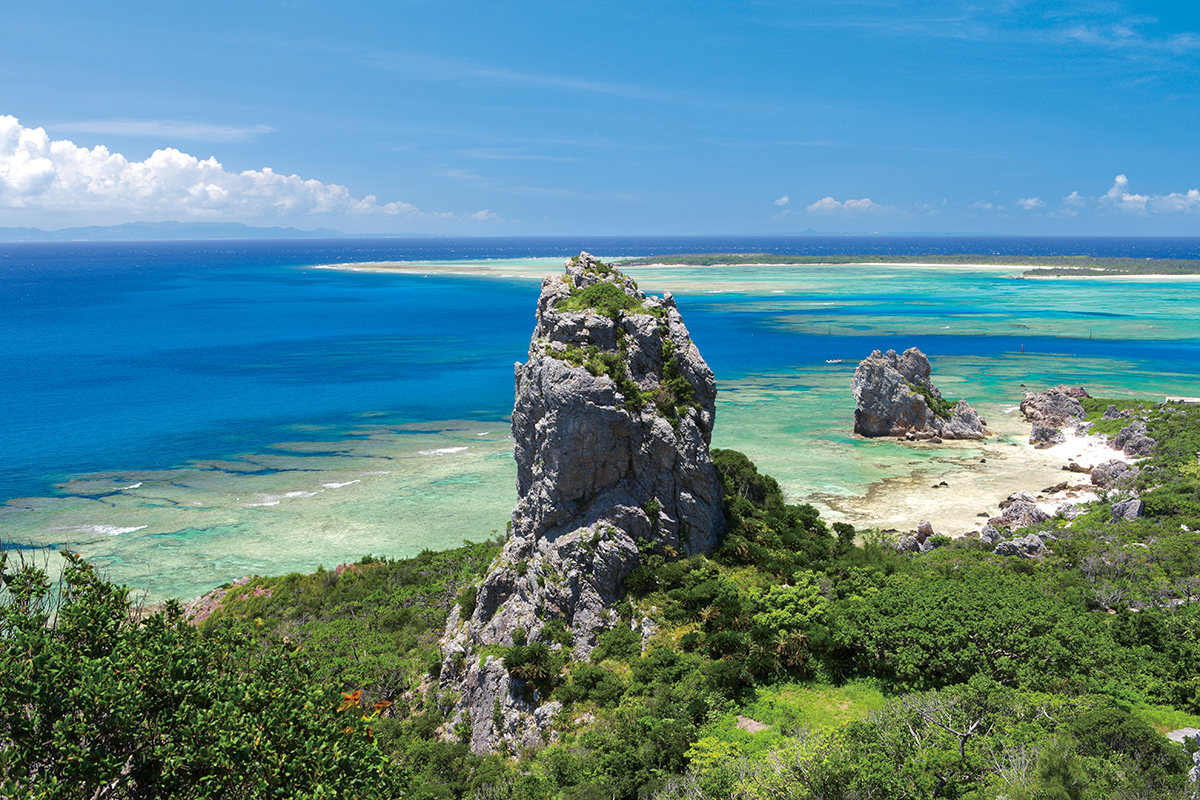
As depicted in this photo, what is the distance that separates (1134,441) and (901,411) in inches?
616

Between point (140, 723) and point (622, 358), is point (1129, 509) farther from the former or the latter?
point (140, 723)

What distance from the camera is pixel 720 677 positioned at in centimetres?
2139

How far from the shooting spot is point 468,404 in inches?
2975

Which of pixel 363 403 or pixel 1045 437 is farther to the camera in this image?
pixel 363 403

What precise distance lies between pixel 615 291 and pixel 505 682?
1509 centimetres

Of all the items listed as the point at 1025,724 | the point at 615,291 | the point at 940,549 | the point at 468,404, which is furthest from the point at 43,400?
the point at 1025,724

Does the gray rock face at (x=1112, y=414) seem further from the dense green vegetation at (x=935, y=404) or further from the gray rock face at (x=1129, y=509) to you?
the gray rock face at (x=1129, y=509)

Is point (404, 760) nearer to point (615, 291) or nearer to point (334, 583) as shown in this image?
point (334, 583)

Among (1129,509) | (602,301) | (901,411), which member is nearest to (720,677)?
(602,301)

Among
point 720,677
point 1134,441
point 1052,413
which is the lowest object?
point 720,677

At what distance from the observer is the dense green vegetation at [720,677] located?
520 inches

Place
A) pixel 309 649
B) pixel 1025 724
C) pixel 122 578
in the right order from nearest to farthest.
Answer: pixel 1025 724 < pixel 309 649 < pixel 122 578

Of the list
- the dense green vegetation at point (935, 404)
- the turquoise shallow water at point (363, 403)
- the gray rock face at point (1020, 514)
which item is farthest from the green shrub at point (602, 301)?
the dense green vegetation at point (935, 404)

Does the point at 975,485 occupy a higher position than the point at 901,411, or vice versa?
the point at 901,411
